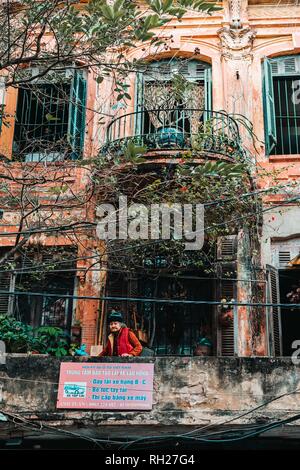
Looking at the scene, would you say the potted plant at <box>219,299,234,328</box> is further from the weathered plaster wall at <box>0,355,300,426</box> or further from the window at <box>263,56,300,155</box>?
the window at <box>263,56,300,155</box>

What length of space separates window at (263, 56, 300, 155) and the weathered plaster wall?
4.69 meters

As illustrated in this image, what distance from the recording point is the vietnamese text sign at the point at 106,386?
7.48 m

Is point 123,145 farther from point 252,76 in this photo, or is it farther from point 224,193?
point 252,76

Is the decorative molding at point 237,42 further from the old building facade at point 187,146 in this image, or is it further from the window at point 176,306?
the window at point 176,306

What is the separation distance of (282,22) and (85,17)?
531 centimetres

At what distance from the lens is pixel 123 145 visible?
10273 millimetres

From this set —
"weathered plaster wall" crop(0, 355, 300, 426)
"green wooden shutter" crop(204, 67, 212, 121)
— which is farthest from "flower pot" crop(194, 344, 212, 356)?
"green wooden shutter" crop(204, 67, 212, 121)

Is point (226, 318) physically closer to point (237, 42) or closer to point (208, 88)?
point (208, 88)

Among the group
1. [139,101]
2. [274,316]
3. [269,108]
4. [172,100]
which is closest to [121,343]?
[274,316]

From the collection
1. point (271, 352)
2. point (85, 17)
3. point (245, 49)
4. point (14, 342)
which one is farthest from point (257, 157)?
point (14, 342)

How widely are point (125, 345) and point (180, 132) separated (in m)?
3.65

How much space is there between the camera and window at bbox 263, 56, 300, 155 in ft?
36.7

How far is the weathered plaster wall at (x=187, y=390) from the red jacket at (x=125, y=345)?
75cm

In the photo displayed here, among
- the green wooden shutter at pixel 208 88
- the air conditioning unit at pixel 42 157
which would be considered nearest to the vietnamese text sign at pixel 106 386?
the air conditioning unit at pixel 42 157
